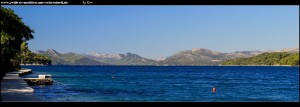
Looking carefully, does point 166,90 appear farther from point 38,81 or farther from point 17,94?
point 17,94

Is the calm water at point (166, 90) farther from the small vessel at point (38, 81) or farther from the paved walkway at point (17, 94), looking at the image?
the paved walkway at point (17, 94)

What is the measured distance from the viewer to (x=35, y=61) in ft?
569

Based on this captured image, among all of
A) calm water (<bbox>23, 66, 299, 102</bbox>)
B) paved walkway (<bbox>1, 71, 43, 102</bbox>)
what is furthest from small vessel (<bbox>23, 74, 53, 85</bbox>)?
paved walkway (<bbox>1, 71, 43, 102</bbox>)

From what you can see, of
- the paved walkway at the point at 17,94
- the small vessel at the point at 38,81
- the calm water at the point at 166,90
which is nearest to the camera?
the paved walkway at the point at 17,94

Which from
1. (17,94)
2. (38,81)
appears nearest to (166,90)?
(38,81)

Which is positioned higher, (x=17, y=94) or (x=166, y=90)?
(x=17, y=94)

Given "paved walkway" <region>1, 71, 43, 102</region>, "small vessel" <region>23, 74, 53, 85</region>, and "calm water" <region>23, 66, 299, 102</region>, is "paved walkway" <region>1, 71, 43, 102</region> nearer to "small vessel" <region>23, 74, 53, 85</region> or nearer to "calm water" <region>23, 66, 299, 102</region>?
"calm water" <region>23, 66, 299, 102</region>

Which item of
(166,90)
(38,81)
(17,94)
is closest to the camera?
(17,94)

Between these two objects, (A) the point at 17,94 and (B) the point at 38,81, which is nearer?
(A) the point at 17,94

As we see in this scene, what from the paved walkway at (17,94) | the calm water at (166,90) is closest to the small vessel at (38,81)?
the calm water at (166,90)
